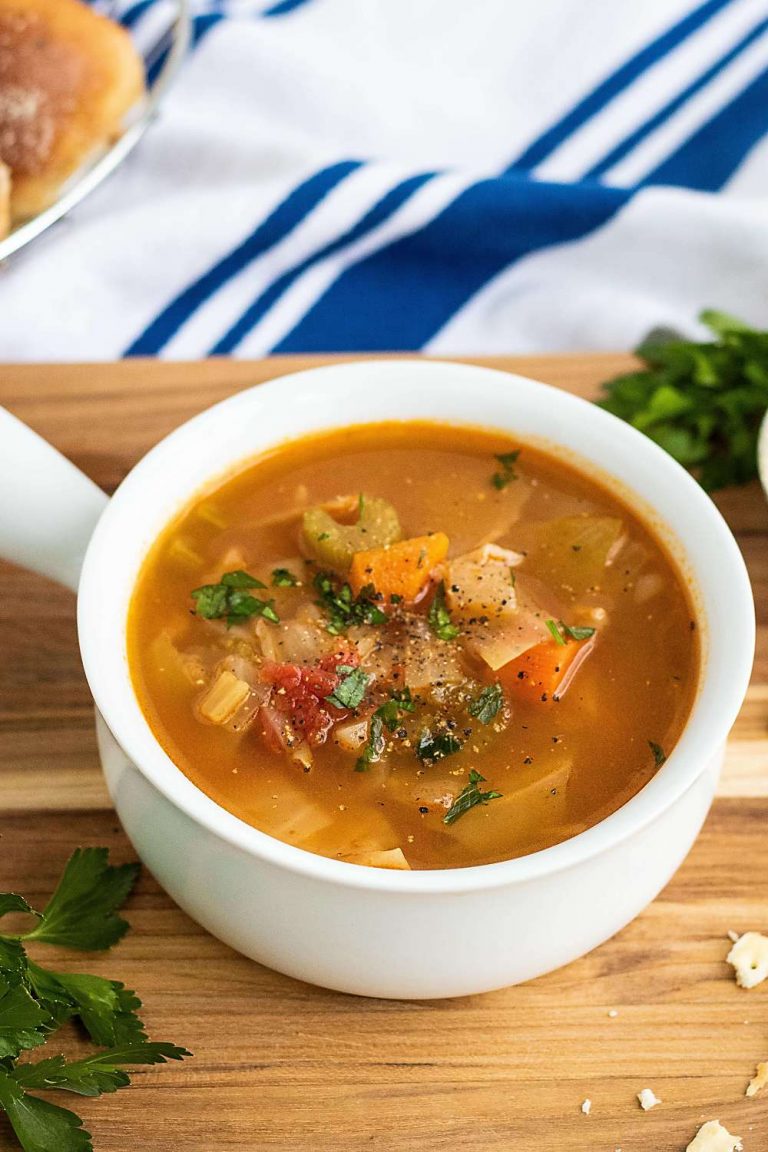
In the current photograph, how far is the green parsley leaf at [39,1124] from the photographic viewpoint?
2.26 meters

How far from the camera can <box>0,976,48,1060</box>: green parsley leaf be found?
229cm

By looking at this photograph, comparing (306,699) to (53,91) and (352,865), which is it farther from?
(53,91)

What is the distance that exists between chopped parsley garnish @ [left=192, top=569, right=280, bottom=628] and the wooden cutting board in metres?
0.44

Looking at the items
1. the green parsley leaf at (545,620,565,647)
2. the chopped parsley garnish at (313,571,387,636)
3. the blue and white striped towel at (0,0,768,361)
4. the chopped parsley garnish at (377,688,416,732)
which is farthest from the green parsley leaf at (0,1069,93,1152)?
the blue and white striped towel at (0,0,768,361)

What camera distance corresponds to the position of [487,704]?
8.42ft

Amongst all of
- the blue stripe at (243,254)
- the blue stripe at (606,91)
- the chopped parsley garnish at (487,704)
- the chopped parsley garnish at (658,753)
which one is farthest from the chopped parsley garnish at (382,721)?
the blue stripe at (606,91)

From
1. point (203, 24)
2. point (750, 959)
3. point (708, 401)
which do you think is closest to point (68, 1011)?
point (750, 959)

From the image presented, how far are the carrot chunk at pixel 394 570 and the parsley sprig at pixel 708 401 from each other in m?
1.04

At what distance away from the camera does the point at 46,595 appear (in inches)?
129

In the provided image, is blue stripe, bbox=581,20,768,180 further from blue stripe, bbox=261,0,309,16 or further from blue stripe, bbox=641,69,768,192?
blue stripe, bbox=261,0,309,16

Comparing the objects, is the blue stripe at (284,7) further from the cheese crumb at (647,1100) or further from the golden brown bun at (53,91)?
the cheese crumb at (647,1100)

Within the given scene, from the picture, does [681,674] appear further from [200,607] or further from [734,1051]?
[200,607]

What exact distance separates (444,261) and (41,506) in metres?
2.15

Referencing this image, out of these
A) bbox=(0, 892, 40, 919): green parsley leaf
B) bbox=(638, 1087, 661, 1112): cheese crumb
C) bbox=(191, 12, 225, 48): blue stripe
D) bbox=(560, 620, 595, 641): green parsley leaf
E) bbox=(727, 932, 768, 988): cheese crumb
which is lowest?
bbox=(727, 932, 768, 988): cheese crumb
